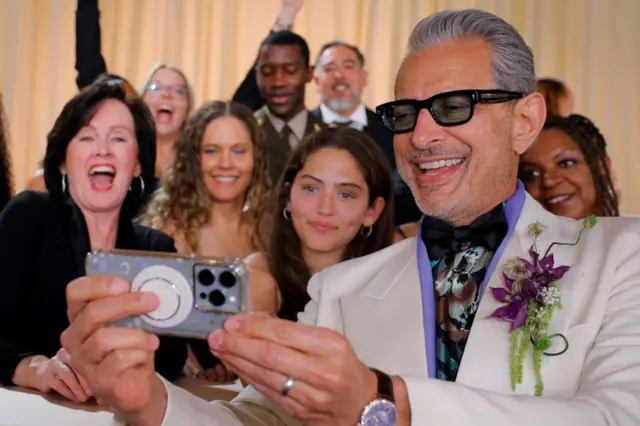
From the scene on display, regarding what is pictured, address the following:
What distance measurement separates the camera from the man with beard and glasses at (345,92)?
2881 mm

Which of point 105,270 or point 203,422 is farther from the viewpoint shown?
point 203,422

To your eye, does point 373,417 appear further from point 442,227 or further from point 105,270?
point 442,227

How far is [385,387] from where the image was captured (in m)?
1.01

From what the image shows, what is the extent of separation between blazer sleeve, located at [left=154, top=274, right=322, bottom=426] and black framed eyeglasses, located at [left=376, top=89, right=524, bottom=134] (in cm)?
32

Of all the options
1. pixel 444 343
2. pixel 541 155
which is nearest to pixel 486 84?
pixel 444 343

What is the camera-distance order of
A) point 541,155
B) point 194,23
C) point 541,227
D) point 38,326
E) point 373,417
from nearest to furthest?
point 373,417
point 541,227
point 38,326
point 541,155
point 194,23

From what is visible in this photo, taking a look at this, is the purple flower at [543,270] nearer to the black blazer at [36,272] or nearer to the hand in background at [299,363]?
the hand in background at [299,363]

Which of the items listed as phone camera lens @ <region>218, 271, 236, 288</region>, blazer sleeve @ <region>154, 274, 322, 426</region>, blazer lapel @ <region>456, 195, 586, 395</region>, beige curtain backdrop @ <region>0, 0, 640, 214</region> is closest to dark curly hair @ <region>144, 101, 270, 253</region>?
beige curtain backdrop @ <region>0, 0, 640, 214</region>

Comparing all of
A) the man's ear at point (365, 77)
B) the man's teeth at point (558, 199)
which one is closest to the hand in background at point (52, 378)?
the man's ear at point (365, 77)

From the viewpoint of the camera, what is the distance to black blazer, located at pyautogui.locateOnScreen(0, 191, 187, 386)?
2.24 metres

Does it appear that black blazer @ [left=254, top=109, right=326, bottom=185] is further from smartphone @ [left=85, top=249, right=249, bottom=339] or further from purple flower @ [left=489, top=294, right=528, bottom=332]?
smartphone @ [left=85, top=249, right=249, bottom=339]

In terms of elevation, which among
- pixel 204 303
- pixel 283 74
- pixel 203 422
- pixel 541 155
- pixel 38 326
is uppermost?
pixel 283 74

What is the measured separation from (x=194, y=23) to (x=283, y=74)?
1.39 ft

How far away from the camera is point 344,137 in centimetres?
261
